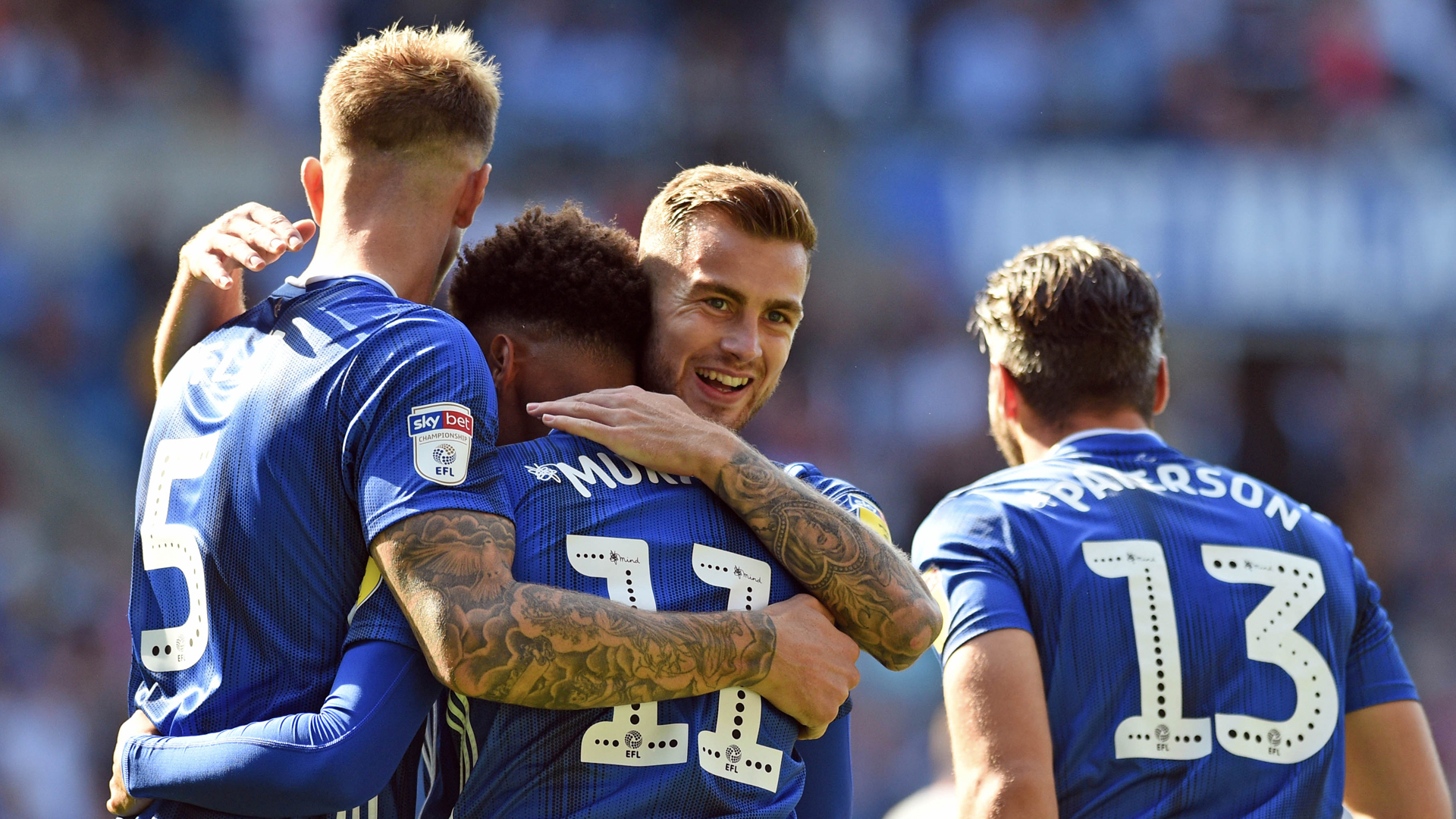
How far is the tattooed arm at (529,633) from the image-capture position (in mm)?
2611

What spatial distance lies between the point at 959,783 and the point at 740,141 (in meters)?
11.4

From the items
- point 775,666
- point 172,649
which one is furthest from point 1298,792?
point 172,649

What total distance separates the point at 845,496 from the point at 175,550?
1.51 m

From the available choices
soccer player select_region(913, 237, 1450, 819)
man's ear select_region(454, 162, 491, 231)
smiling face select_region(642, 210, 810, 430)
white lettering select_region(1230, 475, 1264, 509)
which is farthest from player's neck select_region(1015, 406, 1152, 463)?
man's ear select_region(454, 162, 491, 231)

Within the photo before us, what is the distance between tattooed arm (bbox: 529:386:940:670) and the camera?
2.99 m

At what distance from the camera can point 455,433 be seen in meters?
2.77

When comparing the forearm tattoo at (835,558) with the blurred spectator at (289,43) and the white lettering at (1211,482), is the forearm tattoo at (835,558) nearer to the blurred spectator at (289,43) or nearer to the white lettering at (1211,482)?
the white lettering at (1211,482)

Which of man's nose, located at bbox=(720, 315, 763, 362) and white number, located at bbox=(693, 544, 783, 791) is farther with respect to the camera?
man's nose, located at bbox=(720, 315, 763, 362)

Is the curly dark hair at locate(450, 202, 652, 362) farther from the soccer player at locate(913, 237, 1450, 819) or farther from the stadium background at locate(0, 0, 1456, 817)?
the stadium background at locate(0, 0, 1456, 817)

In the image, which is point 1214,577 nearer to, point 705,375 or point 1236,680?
point 1236,680

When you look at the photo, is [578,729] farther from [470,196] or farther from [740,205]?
[740,205]

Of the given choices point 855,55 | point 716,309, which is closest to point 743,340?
point 716,309

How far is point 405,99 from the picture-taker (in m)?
3.21

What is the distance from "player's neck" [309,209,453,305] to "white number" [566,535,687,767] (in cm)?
75
